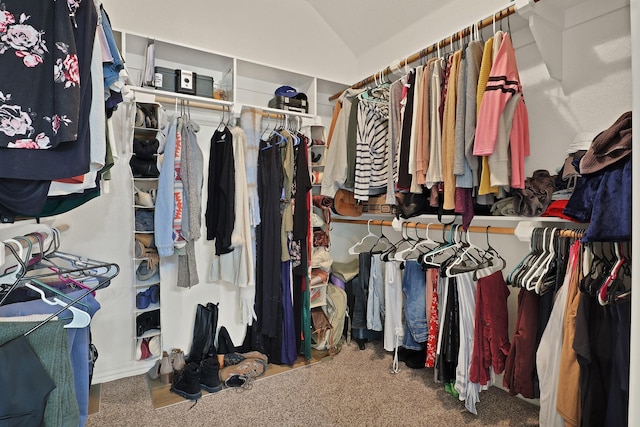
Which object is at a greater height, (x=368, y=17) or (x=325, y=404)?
(x=368, y=17)

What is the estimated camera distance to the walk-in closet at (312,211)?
3.30 feet

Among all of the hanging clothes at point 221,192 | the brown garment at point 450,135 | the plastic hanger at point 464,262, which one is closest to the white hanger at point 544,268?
the plastic hanger at point 464,262

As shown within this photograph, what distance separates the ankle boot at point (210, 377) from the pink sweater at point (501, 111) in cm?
194

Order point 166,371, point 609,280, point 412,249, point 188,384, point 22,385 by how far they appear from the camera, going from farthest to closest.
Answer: point 412,249
point 166,371
point 188,384
point 609,280
point 22,385

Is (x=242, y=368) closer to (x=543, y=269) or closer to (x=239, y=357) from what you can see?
(x=239, y=357)

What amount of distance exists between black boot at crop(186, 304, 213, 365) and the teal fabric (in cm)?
154

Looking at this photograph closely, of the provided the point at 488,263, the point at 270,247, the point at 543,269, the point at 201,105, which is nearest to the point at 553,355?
the point at 543,269

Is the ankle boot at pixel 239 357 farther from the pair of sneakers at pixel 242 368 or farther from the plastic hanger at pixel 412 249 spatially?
the plastic hanger at pixel 412 249

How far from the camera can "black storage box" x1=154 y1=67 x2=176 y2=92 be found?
7.11 ft

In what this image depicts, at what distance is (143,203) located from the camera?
82.7 inches

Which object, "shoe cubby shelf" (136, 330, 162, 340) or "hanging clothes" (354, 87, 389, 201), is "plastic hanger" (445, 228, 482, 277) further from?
"shoe cubby shelf" (136, 330, 162, 340)

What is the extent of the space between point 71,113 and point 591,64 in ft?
7.19

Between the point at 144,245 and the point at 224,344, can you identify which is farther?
the point at 224,344

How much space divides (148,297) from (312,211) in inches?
49.6
